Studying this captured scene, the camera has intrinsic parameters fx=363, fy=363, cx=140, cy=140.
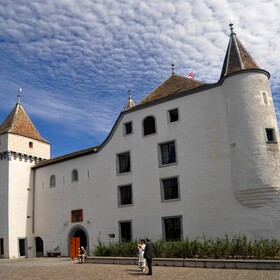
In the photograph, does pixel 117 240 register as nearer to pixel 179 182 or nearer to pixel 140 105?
pixel 179 182

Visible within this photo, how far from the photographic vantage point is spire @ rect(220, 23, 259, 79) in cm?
2427

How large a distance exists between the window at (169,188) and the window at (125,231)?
12.6 feet

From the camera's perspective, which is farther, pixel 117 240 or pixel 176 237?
pixel 117 240

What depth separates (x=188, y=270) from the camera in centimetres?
1692

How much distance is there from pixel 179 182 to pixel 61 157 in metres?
13.6

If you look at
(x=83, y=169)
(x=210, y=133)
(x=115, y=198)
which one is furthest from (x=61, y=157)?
(x=210, y=133)

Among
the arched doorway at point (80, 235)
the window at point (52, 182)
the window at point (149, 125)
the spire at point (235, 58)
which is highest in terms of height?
the spire at point (235, 58)

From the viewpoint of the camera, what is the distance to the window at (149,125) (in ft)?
91.6

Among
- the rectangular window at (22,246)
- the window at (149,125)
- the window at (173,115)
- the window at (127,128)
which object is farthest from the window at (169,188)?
the rectangular window at (22,246)

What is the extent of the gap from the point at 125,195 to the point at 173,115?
288 inches

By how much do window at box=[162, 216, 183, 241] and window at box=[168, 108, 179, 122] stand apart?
713 cm

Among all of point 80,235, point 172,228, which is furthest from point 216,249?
point 80,235

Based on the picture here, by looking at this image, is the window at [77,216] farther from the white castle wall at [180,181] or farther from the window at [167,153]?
the window at [167,153]

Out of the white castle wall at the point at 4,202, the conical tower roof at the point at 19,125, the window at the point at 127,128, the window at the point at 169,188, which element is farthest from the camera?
the conical tower roof at the point at 19,125
